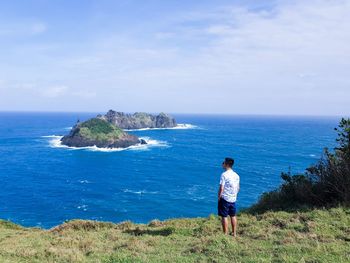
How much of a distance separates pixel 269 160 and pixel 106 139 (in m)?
66.4

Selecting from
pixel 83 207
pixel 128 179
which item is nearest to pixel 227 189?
pixel 83 207

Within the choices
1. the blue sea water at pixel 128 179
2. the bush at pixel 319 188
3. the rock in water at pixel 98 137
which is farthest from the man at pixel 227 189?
the rock in water at pixel 98 137

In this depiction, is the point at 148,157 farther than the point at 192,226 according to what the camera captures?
Yes

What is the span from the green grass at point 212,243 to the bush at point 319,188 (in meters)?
1.33

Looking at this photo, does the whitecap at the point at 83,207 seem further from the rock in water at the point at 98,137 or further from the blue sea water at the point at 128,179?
the rock in water at the point at 98,137

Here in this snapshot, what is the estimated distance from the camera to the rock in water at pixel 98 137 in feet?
419

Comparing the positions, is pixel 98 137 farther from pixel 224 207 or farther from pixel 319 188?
pixel 224 207

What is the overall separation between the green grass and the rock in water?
11615 cm

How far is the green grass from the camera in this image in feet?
28.1

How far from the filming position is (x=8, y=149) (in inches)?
4486

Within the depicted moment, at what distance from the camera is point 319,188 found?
14.9 meters

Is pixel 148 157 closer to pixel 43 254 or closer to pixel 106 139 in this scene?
pixel 106 139

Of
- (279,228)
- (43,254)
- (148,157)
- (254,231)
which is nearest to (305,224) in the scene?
(279,228)

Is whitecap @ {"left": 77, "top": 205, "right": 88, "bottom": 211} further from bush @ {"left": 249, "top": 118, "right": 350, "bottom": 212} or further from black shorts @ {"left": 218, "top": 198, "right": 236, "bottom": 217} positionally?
black shorts @ {"left": 218, "top": 198, "right": 236, "bottom": 217}
